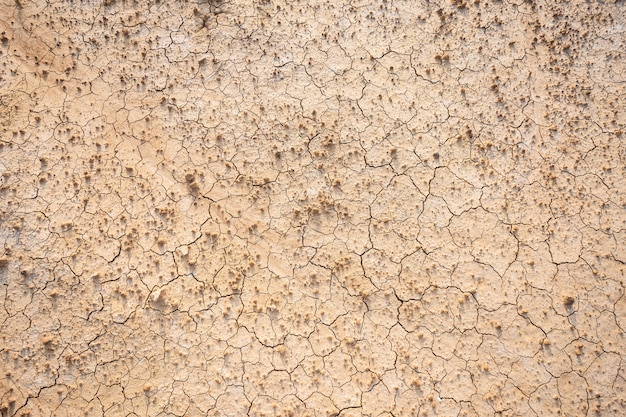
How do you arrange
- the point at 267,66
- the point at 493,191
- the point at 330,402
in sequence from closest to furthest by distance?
the point at 330,402
the point at 493,191
the point at 267,66

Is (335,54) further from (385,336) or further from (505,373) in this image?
(505,373)

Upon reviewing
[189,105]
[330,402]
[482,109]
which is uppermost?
[482,109]

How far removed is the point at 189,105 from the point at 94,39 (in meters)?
0.94

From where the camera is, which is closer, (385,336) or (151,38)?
(385,336)

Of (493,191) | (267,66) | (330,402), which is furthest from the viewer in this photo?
(267,66)

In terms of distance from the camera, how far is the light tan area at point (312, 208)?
9.80 feet

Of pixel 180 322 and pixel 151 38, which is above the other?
pixel 151 38

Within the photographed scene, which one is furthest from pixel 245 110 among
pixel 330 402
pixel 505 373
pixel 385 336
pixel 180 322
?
pixel 505 373

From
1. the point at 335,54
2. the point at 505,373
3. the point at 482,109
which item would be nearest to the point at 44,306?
the point at 335,54

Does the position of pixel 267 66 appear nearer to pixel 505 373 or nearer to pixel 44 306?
pixel 44 306

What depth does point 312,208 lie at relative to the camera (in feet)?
10.7

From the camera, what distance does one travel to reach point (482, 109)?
11.4ft

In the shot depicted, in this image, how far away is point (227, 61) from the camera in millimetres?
3561

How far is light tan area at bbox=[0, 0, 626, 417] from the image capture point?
2.99 metres
